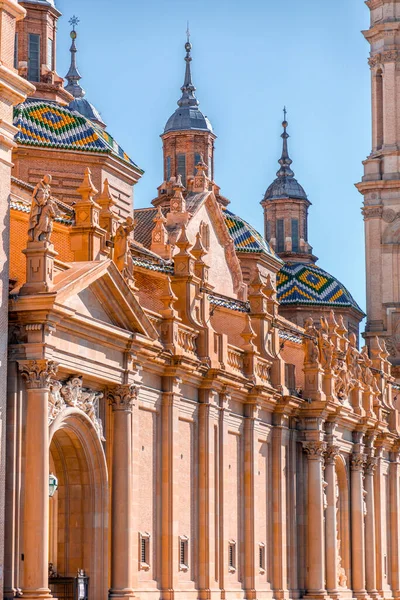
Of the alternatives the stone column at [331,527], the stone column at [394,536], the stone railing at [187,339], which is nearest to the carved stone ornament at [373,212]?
the stone column at [394,536]

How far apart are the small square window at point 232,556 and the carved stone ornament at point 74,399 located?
1118cm

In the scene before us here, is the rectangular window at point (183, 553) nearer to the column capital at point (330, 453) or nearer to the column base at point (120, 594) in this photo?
the column base at point (120, 594)

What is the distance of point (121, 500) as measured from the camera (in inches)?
1563

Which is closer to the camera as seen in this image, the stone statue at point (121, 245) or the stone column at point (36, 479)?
the stone column at point (36, 479)

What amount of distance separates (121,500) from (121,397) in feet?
7.81

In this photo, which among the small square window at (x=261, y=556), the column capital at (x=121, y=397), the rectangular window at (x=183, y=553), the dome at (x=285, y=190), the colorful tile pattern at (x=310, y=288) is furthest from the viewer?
the dome at (x=285, y=190)

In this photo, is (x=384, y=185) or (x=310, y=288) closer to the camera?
(x=384, y=185)

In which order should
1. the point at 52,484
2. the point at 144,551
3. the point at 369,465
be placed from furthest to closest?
the point at 369,465
the point at 144,551
the point at 52,484

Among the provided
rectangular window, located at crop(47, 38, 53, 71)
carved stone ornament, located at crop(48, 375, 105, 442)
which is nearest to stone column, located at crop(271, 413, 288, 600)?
rectangular window, located at crop(47, 38, 53, 71)

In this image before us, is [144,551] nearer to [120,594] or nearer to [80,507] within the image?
[120,594]

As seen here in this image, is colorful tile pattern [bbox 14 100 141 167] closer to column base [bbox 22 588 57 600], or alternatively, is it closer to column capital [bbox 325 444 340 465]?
column capital [bbox 325 444 340 465]

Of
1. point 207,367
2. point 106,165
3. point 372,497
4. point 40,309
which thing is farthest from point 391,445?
point 40,309

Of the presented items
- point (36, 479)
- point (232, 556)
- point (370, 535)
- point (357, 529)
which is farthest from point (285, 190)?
point (36, 479)

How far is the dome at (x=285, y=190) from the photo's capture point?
95875 millimetres
